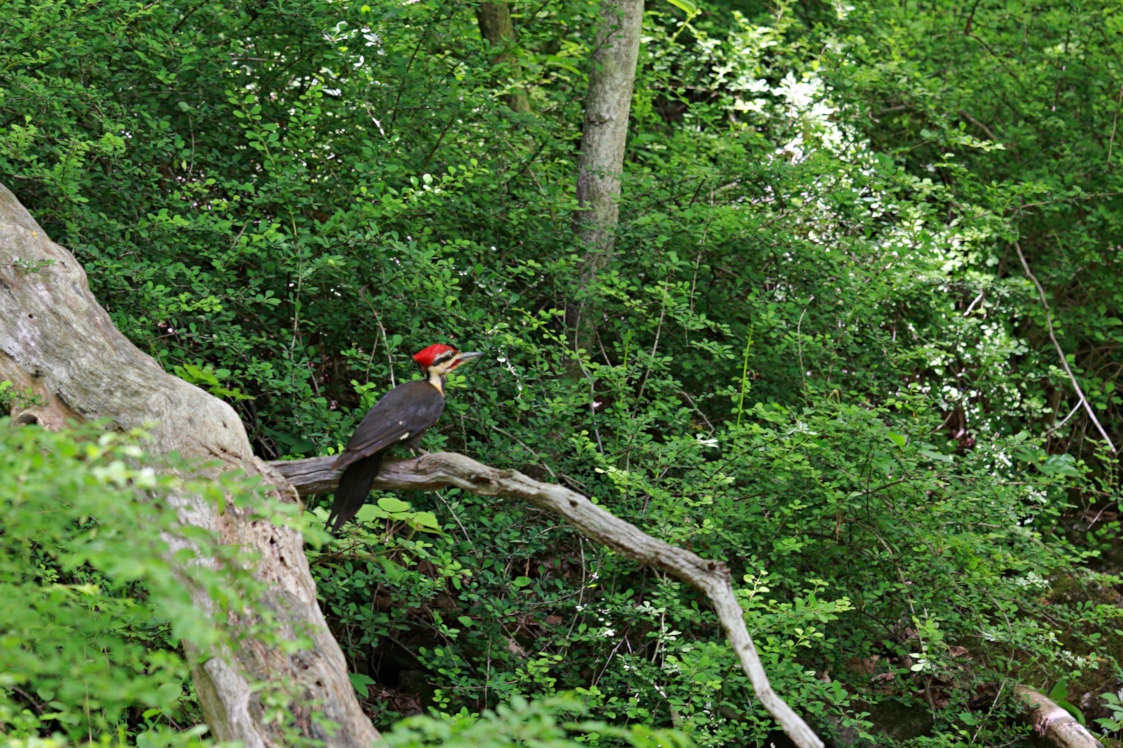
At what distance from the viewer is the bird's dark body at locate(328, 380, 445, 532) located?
366cm

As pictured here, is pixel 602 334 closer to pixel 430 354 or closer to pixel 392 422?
pixel 430 354

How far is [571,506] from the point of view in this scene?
356 centimetres

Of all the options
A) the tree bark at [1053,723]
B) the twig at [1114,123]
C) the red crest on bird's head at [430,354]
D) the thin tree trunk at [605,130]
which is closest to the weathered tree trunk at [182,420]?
the red crest on bird's head at [430,354]

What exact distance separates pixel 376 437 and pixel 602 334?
2823 millimetres

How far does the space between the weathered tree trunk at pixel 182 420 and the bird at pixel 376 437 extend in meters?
0.36

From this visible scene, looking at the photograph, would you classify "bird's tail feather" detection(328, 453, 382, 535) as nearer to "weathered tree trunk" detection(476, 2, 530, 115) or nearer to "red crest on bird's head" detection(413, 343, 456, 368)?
"red crest on bird's head" detection(413, 343, 456, 368)

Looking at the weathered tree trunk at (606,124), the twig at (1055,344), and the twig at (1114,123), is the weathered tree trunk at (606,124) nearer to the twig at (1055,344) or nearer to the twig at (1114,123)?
the twig at (1055,344)

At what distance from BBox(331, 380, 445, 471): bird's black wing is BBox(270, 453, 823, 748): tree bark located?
0.39 feet

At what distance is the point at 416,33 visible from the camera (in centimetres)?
585

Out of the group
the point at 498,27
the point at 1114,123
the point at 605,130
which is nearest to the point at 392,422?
the point at 605,130

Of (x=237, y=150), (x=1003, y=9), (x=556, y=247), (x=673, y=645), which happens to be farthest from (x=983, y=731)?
(x=1003, y=9)

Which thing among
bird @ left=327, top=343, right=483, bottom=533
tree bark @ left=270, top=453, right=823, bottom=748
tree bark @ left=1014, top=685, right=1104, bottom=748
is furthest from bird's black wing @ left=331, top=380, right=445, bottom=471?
tree bark @ left=1014, top=685, right=1104, bottom=748

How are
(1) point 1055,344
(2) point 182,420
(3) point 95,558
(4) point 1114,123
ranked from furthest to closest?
(4) point 1114,123 < (1) point 1055,344 < (2) point 182,420 < (3) point 95,558

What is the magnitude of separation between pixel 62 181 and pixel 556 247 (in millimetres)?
2527
